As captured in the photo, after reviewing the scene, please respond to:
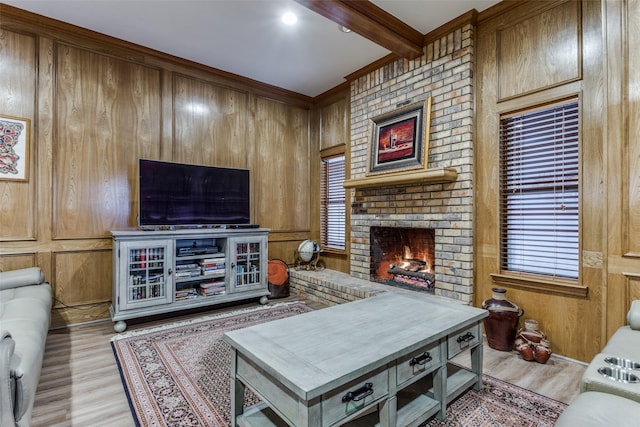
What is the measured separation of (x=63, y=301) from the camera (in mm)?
3197

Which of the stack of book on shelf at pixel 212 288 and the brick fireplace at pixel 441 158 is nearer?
the brick fireplace at pixel 441 158

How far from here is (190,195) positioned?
12.2ft

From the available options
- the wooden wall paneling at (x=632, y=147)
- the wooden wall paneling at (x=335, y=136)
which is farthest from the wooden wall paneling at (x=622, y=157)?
the wooden wall paneling at (x=335, y=136)

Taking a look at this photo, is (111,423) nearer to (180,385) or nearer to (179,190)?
(180,385)

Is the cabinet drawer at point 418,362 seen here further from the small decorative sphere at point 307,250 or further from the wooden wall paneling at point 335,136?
the small decorative sphere at point 307,250

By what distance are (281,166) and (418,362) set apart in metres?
3.69

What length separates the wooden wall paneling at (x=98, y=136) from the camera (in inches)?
126

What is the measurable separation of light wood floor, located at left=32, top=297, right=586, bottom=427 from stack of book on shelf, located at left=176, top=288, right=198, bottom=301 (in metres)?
0.72

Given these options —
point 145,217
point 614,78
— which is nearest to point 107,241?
point 145,217

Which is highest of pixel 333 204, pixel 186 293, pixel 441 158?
pixel 441 158

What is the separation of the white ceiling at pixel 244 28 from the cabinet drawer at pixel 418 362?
2.81 meters

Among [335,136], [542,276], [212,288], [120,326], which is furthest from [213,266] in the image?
→ [542,276]

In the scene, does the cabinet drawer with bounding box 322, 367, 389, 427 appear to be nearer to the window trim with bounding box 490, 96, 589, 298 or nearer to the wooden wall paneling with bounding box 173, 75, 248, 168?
the window trim with bounding box 490, 96, 589, 298

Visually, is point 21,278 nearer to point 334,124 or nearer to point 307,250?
point 307,250
